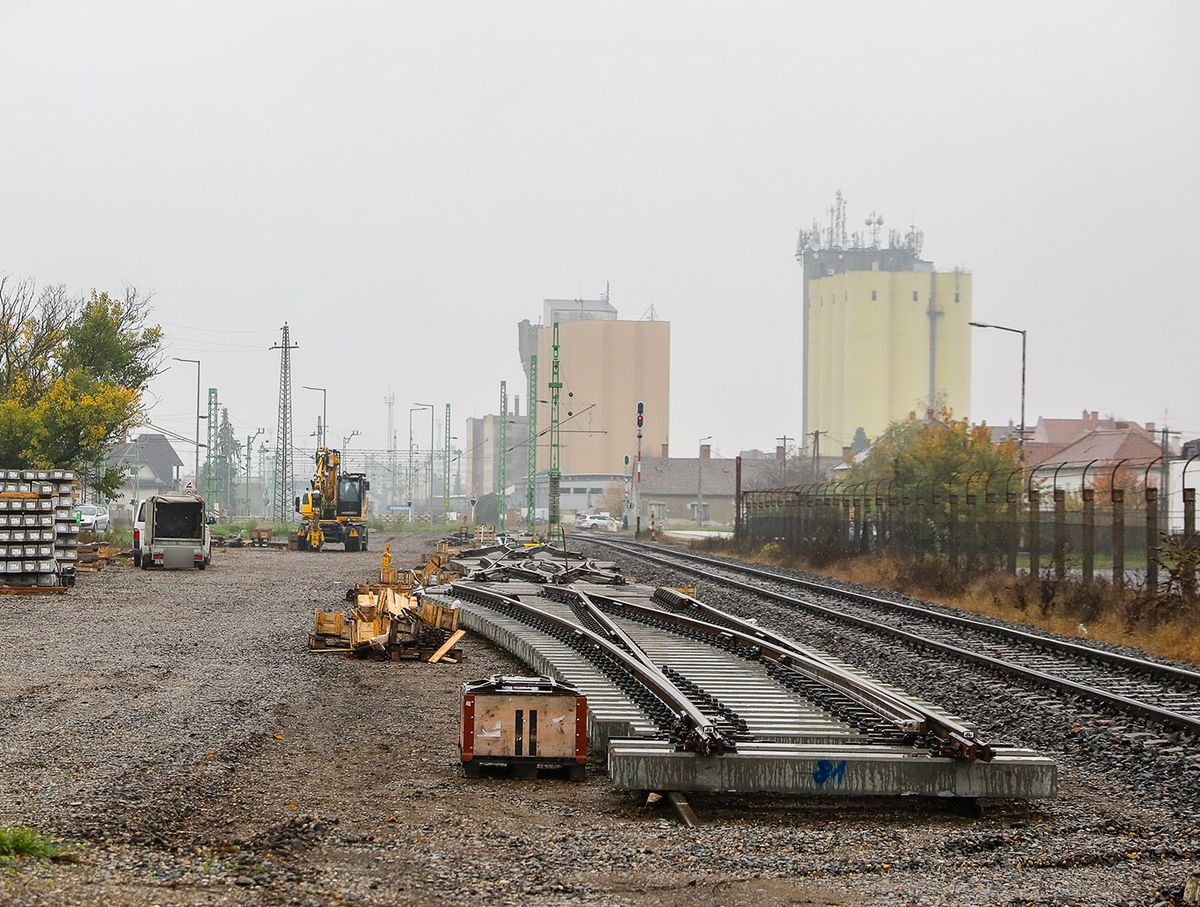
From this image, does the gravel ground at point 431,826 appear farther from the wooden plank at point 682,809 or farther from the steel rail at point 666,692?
the steel rail at point 666,692

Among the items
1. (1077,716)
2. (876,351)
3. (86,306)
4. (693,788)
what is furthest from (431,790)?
(876,351)

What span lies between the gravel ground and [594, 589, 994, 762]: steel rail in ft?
1.44

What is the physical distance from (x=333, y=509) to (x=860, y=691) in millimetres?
47664

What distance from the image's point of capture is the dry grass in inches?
861

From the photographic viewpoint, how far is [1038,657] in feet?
60.8

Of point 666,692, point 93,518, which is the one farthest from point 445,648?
point 93,518

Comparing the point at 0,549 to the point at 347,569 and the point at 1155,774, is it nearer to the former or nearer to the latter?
the point at 347,569

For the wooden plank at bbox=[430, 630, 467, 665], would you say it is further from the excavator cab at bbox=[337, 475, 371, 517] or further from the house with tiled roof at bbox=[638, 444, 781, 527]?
the house with tiled roof at bbox=[638, 444, 781, 527]

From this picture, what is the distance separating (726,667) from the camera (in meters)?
14.9

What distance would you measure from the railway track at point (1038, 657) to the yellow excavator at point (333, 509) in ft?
96.6

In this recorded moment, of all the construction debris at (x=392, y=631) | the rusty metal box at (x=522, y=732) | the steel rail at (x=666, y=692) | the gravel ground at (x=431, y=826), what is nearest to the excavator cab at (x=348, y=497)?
the construction debris at (x=392, y=631)

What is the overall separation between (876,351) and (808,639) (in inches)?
6213

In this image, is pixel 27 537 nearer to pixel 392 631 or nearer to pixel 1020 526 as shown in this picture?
pixel 392 631

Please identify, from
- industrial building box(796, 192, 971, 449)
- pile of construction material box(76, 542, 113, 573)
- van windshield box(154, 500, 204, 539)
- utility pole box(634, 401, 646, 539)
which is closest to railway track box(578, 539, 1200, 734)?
van windshield box(154, 500, 204, 539)
